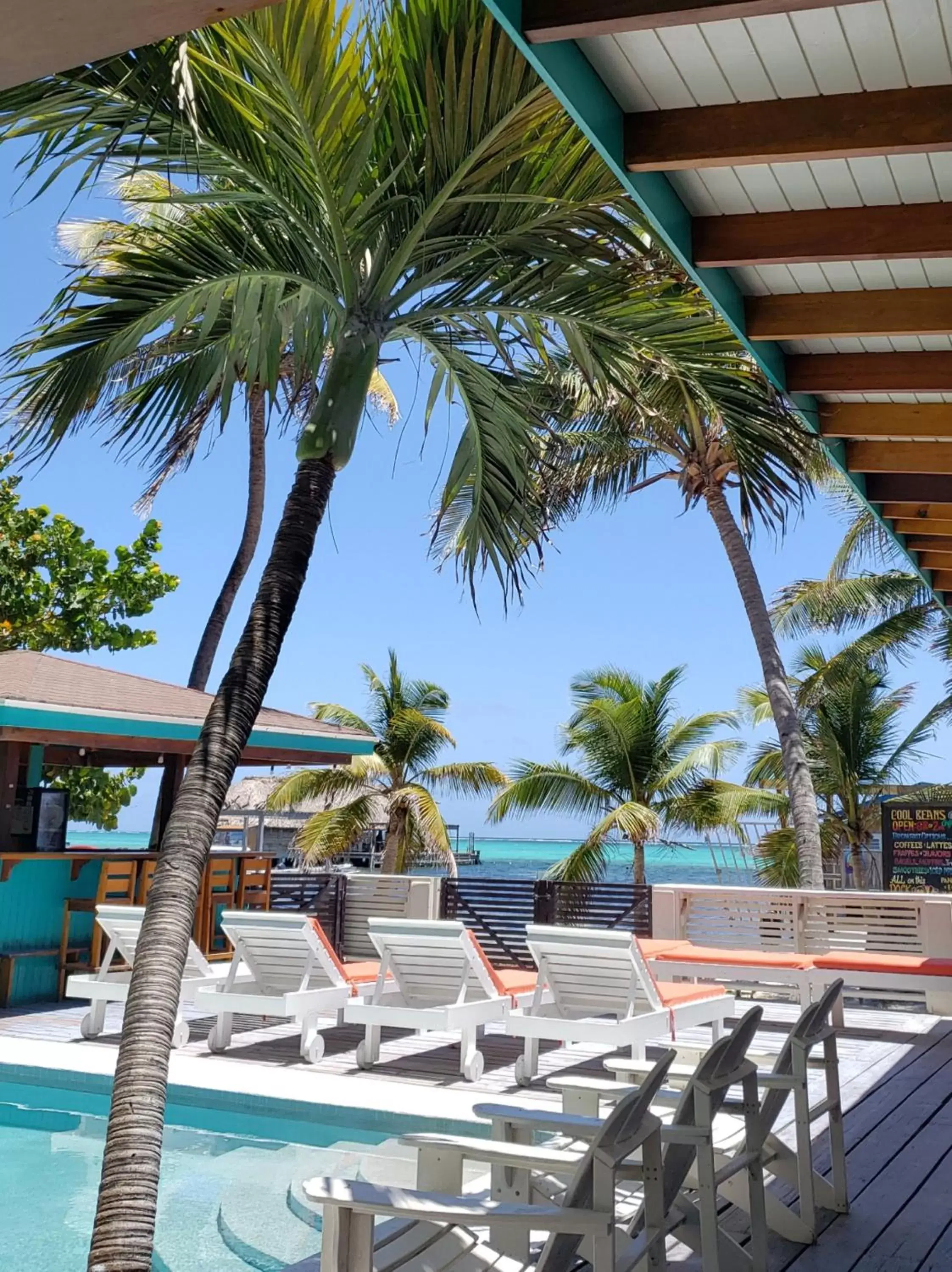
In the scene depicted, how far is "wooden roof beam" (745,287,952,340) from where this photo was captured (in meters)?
4.22

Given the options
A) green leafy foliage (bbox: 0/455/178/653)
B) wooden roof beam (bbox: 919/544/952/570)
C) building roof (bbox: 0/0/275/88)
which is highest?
Result: green leafy foliage (bbox: 0/455/178/653)

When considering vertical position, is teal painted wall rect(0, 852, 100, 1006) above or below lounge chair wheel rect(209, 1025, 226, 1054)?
above

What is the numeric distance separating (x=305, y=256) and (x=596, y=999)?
481 centimetres

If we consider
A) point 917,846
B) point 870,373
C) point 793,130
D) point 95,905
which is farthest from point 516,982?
point 917,846

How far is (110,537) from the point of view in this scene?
99438 millimetres

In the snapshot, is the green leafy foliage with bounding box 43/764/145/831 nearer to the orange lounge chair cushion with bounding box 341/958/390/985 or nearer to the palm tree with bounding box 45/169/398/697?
the orange lounge chair cushion with bounding box 341/958/390/985

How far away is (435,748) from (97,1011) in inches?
529

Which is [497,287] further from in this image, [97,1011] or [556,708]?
[556,708]

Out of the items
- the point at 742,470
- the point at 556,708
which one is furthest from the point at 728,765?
the point at 556,708

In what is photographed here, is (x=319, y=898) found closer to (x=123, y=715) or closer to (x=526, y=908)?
(x=526, y=908)

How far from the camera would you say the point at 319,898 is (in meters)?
12.6

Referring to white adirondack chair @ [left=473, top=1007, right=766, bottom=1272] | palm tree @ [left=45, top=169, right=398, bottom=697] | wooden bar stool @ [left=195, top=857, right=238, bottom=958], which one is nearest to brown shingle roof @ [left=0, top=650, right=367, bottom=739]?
wooden bar stool @ [left=195, top=857, right=238, bottom=958]

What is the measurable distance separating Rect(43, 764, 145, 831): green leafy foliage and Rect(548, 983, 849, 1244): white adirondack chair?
48.4ft

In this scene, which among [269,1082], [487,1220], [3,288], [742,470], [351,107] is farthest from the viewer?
[3,288]
